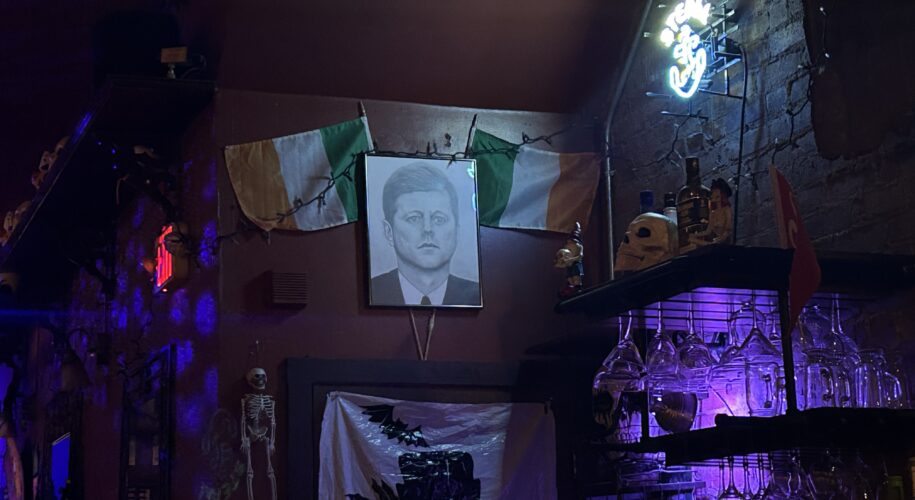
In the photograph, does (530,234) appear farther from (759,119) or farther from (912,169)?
(912,169)

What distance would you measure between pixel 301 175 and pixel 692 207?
6.85ft

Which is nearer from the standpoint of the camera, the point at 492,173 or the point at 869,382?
the point at 869,382

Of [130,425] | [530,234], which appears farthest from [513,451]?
[130,425]

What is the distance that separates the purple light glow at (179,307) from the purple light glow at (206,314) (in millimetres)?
185

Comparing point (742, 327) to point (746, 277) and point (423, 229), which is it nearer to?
point (746, 277)

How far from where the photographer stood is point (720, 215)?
14.2 ft

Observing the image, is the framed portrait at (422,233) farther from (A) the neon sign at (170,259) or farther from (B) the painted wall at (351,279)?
(A) the neon sign at (170,259)

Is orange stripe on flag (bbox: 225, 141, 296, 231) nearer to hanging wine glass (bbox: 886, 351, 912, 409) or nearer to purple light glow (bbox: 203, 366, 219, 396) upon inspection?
purple light glow (bbox: 203, 366, 219, 396)

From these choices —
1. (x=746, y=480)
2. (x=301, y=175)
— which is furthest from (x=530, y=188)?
(x=746, y=480)

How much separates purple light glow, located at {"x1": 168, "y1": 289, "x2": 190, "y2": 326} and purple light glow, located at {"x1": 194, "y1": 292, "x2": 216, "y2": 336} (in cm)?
18

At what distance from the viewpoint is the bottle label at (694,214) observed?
4359mm

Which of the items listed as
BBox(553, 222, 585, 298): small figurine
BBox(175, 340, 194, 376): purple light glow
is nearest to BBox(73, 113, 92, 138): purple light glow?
BBox(175, 340, 194, 376): purple light glow

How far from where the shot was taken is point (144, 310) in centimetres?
687

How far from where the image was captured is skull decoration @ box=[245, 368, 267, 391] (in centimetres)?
531
